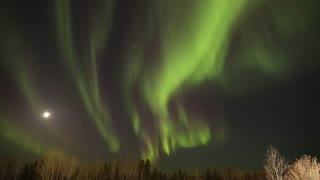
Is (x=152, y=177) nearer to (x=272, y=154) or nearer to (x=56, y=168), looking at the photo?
(x=56, y=168)

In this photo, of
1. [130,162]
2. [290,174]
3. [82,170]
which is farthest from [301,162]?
[130,162]

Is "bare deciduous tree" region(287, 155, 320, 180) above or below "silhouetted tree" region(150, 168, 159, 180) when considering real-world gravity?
below

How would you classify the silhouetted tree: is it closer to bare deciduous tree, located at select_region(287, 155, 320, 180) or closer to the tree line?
the tree line

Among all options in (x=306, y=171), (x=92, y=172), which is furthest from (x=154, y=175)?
(x=306, y=171)

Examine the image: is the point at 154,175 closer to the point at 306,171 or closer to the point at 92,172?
the point at 92,172

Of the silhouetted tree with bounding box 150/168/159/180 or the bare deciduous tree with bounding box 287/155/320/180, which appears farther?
the silhouetted tree with bounding box 150/168/159/180

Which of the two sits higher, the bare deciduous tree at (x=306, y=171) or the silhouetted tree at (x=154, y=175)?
the silhouetted tree at (x=154, y=175)

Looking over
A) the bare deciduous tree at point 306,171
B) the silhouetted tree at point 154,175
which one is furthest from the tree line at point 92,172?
the bare deciduous tree at point 306,171

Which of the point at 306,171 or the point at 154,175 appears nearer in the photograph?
the point at 306,171

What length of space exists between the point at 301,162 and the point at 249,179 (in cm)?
7682

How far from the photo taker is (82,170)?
89812mm

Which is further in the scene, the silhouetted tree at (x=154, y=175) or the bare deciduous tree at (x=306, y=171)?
the silhouetted tree at (x=154, y=175)

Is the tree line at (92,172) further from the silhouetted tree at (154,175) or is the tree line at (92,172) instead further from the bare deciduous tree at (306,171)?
the bare deciduous tree at (306,171)

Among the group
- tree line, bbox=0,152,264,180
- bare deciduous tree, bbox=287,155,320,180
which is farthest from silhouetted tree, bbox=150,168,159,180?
Answer: bare deciduous tree, bbox=287,155,320,180
